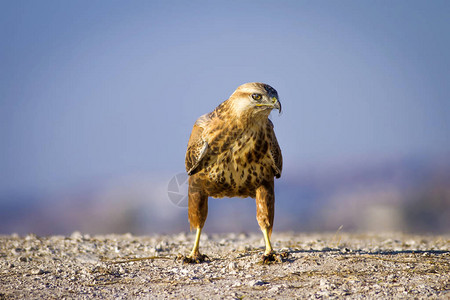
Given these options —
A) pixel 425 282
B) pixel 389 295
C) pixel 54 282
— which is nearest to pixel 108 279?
pixel 54 282

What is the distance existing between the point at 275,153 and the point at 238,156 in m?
0.59

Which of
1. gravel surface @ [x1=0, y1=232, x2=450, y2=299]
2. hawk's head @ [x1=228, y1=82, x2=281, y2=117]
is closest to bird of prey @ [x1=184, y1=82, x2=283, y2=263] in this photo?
hawk's head @ [x1=228, y1=82, x2=281, y2=117]

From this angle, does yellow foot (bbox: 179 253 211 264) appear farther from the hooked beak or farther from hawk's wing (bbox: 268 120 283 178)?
the hooked beak

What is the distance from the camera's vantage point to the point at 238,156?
6.56 m

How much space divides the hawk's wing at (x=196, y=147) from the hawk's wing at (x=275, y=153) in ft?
3.05

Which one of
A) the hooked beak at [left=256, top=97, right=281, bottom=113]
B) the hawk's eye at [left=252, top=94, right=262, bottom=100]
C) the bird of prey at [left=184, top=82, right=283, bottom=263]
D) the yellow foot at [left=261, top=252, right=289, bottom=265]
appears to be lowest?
the yellow foot at [left=261, top=252, right=289, bottom=265]

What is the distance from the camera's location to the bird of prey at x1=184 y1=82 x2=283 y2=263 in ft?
21.1

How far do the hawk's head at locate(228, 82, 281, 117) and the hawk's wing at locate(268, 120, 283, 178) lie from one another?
44cm

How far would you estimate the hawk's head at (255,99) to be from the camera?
242 inches

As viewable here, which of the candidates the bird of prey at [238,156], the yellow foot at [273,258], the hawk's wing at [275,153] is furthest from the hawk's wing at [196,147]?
the yellow foot at [273,258]

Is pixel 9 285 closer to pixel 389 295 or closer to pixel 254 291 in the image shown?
pixel 254 291

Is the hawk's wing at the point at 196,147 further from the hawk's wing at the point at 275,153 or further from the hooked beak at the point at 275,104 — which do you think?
the hooked beak at the point at 275,104

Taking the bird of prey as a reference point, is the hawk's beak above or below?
above

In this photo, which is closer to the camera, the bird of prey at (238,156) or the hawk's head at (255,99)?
the hawk's head at (255,99)
